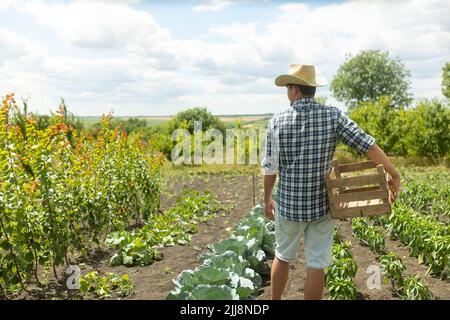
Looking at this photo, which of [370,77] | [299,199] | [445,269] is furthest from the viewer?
[370,77]

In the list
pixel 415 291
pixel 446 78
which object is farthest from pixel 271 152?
pixel 446 78

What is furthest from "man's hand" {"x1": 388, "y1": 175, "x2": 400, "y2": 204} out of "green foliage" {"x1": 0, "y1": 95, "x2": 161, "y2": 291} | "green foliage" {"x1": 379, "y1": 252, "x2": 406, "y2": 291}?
"green foliage" {"x1": 0, "y1": 95, "x2": 161, "y2": 291}

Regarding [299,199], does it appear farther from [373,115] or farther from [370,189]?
[373,115]

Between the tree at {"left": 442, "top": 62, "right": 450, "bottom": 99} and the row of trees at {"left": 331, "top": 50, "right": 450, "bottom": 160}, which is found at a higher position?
the tree at {"left": 442, "top": 62, "right": 450, "bottom": 99}

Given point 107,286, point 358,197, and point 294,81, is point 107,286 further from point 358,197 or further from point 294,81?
point 294,81

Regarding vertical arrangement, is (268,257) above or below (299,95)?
below

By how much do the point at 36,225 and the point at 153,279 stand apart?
4.26 ft

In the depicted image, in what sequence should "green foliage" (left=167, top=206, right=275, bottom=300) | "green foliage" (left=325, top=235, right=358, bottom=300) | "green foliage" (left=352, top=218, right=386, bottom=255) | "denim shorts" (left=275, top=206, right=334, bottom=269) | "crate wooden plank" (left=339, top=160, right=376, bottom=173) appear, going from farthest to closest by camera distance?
"green foliage" (left=352, top=218, right=386, bottom=255), "green foliage" (left=325, top=235, right=358, bottom=300), "crate wooden plank" (left=339, top=160, right=376, bottom=173), "green foliage" (left=167, top=206, right=275, bottom=300), "denim shorts" (left=275, top=206, right=334, bottom=269)

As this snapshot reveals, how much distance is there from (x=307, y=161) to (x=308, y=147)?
100 millimetres

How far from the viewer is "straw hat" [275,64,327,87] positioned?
3607 millimetres

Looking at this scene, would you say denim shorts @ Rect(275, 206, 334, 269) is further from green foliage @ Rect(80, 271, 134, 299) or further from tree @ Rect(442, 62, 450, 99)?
tree @ Rect(442, 62, 450, 99)

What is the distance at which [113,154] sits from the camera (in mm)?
7590

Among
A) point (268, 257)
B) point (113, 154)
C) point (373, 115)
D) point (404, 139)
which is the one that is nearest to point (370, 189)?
point (268, 257)

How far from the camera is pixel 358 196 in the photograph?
3664mm
